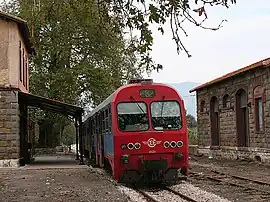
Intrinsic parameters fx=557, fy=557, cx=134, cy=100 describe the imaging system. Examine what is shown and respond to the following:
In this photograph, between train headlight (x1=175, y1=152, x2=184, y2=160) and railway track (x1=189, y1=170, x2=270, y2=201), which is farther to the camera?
train headlight (x1=175, y1=152, x2=184, y2=160)

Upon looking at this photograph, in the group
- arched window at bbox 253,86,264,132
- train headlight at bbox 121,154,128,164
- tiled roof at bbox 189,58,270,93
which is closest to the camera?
train headlight at bbox 121,154,128,164

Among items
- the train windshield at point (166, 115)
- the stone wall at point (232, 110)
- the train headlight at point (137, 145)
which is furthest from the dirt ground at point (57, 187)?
the stone wall at point (232, 110)

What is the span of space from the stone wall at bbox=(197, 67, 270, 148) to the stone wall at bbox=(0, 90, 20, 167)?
10113mm

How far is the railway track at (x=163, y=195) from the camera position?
1233cm

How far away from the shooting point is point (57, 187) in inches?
593

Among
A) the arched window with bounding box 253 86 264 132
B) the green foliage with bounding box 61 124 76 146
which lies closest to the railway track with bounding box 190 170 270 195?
Result: the arched window with bounding box 253 86 264 132

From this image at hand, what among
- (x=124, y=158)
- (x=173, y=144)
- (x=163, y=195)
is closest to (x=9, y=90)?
(x=124, y=158)

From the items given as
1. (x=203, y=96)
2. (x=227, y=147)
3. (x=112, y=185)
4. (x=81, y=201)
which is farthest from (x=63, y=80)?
(x=81, y=201)

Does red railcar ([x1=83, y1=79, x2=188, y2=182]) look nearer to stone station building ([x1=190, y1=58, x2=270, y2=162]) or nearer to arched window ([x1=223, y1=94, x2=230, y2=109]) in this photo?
stone station building ([x1=190, y1=58, x2=270, y2=162])

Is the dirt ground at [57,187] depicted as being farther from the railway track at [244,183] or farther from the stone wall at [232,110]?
the stone wall at [232,110]

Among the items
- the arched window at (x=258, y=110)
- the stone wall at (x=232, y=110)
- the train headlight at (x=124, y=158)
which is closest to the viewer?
the train headlight at (x=124, y=158)

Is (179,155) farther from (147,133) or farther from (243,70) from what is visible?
(243,70)

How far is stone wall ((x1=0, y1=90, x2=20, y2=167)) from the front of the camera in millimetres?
22859

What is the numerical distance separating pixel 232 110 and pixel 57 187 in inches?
554
